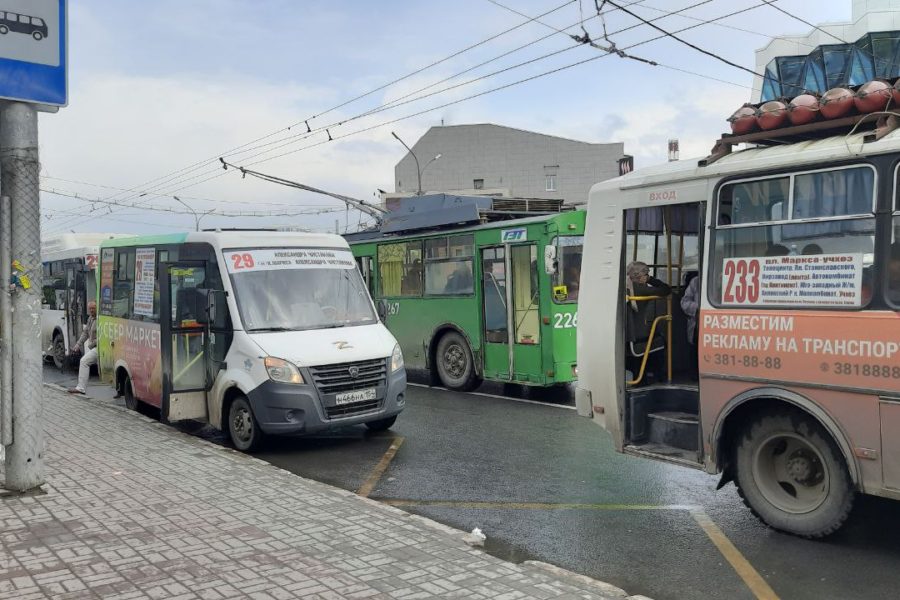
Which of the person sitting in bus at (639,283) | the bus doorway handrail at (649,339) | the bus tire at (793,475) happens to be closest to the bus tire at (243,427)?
the bus doorway handrail at (649,339)

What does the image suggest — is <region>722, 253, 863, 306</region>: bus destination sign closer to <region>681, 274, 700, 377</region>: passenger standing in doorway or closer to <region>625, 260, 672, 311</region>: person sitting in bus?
<region>681, 274, 700, 377</region>: passenger standing in doorway

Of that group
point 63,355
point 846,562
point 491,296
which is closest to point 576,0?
point 491,296

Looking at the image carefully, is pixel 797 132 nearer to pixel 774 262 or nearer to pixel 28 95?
pixel 774 262

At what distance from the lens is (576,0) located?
12.7m

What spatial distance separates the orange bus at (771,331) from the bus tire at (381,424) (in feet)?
10.7

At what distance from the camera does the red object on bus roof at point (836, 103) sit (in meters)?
5.54

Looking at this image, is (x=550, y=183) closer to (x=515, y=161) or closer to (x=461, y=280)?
(x=515, y=161)

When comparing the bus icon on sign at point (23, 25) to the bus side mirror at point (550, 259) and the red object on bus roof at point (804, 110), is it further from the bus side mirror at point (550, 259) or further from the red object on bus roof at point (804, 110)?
the bus side mirror at point (550, 259)

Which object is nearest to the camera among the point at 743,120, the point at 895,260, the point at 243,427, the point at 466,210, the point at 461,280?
the point at 895,260

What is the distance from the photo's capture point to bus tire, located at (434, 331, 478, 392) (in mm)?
13656

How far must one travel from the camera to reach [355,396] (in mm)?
9000

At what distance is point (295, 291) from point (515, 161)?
54003 millimetres

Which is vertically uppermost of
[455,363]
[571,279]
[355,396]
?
[571,279]

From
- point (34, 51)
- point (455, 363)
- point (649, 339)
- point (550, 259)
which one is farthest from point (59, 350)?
point (649, 339)
